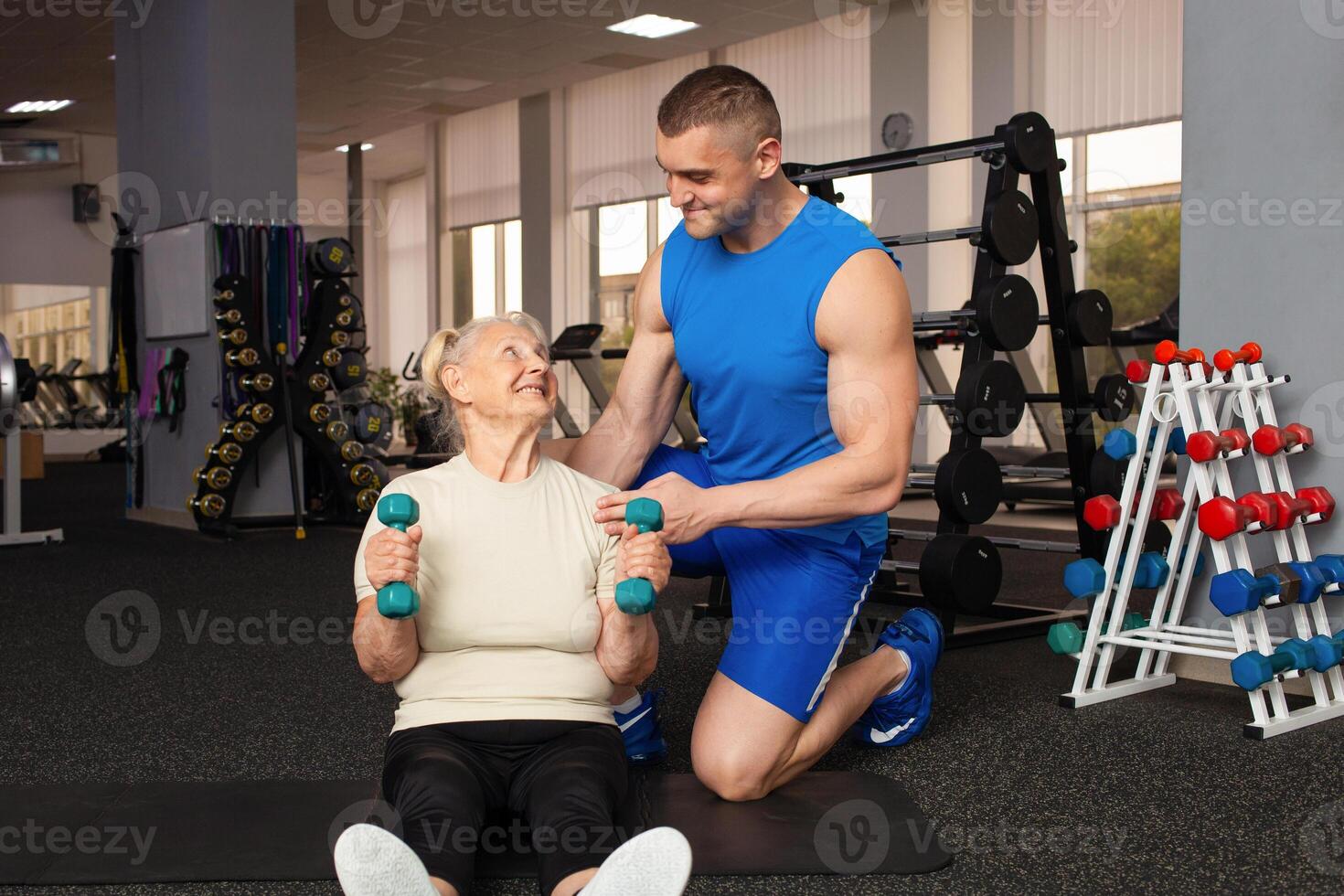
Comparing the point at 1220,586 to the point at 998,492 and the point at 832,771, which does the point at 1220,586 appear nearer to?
the point at 998,492

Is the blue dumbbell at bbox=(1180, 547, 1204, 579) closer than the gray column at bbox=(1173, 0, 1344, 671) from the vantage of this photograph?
No

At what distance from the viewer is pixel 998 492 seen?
9.33ft

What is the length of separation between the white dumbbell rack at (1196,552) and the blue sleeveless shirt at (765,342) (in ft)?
2.34

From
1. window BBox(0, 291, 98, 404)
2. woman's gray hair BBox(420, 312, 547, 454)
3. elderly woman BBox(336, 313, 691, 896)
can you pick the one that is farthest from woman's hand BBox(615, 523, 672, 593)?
window BBox(0, 291, 98, 404)

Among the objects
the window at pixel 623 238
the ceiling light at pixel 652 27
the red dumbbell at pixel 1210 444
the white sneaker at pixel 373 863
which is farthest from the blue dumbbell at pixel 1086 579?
the window at pixel 623 238

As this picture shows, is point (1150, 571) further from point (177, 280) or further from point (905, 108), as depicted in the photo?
point (905, 108)

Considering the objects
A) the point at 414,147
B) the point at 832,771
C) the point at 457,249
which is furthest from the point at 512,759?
the point at 414,147

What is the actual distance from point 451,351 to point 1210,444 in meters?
1.50

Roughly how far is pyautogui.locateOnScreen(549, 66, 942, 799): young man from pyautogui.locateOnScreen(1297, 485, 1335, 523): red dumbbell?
898 mm

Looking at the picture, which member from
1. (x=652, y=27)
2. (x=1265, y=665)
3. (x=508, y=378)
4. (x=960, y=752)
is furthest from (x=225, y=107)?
(x=1265, y=665)

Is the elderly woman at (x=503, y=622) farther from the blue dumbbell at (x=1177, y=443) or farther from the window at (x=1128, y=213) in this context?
the window at (x=1128, y=213)

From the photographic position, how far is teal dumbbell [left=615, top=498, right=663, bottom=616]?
1528 mm

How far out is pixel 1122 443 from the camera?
2559mm

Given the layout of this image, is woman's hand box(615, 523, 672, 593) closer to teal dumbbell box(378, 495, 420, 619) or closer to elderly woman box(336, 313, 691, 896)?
elderly woman box(336, 313, 691, 896)
